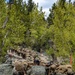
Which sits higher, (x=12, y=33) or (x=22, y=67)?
(x=12, y=33)

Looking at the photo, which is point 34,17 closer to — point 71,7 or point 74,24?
point 71,7

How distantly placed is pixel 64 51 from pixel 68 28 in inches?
196

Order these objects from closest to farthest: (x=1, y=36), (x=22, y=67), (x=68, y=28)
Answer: (x=1, y=36) < (x=22, y=67) < (x=68, y=28)

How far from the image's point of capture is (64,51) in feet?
121

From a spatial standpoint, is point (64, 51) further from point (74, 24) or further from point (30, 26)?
point (30, 26)

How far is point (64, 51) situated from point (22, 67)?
6.64 meters

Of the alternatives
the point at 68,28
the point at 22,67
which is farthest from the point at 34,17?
the point at 22,67

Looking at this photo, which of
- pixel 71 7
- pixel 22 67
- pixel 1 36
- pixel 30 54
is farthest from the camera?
pixel 30 54

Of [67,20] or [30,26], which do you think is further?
[30,26]

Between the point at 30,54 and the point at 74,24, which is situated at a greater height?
the point at 74,24

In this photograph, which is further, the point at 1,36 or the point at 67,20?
the point at 67,20

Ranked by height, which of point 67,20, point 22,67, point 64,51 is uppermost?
point 67,20

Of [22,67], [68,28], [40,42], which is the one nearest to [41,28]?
[40,42]

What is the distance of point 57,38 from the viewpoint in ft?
135
